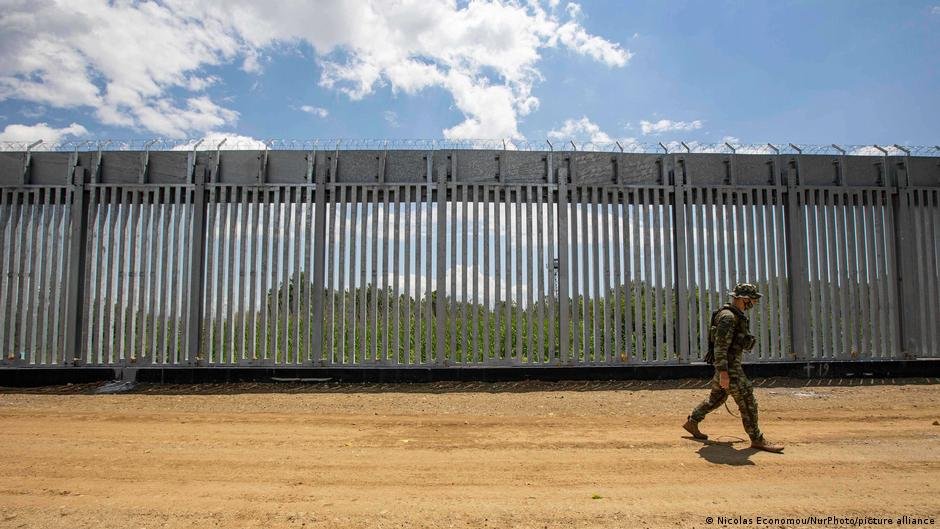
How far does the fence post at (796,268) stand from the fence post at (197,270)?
11.8 meters

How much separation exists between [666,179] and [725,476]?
7.53 meters

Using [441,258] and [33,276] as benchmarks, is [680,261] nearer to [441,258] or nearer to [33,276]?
[441,258]

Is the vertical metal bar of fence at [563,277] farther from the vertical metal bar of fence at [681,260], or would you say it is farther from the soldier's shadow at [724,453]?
the soldier's shadow at [724,453]

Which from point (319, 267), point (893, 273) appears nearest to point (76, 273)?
point (319, 267)

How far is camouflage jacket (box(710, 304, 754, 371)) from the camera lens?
6219 mm

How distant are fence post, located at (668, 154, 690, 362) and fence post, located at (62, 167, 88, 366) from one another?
11858 mm

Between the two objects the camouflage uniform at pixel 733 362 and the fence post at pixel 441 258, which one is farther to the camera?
the fence post at pixel 441 258

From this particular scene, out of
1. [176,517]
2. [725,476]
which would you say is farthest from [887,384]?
[176,517]

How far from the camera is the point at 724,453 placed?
5.86m

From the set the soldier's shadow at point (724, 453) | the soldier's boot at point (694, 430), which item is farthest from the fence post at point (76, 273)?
the soldier's shadow at point (724, 453)

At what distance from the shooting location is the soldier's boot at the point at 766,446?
19.4 ft

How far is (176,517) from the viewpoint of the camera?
4164 mm

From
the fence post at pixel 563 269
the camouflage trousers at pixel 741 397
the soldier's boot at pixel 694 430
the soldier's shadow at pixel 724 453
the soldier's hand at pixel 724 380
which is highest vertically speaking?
the fence post at pixel 563 269

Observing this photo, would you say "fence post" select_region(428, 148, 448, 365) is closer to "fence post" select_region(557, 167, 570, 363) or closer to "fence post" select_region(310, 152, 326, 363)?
"fence post" select_region(557, 167, 570, 363)
